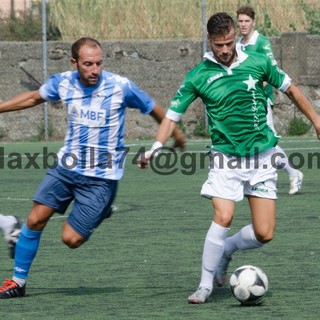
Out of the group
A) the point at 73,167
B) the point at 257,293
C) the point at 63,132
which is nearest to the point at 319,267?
the point at 257,293

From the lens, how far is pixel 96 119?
24.2 ft

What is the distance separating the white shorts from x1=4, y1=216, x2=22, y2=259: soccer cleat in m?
1.33

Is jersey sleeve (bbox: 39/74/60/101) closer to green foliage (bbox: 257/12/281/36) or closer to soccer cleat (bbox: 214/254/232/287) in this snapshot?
soccer cleat (bbox: 214/254/232/287)

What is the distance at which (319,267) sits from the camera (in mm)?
8086

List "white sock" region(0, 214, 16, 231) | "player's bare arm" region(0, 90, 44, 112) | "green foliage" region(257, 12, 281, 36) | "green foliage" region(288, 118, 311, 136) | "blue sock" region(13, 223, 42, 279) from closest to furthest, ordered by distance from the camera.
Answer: "blue sock" region(13, 223, 42, 279), "player's bare arm" region(0, 90, 44, 112), "white sock" region(0, 214, 16, 231), "green foliage" region(288, 118, 311, 136), "green foliage" region(257, 12, 281, 36)

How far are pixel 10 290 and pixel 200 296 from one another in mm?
1207

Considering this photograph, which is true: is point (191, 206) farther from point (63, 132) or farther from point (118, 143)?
point (63, 132)

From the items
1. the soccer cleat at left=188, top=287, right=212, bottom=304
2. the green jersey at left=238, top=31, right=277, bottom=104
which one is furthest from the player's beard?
the green jersey at left=238, top=31, right=277, bottom=104

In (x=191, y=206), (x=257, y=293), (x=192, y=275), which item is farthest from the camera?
(x=191, y=206)

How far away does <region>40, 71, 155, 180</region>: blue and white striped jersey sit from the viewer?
7.37m

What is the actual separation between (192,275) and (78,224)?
1.01 m

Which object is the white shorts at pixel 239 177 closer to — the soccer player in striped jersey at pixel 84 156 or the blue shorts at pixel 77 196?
the soccer player in striped jersey at pixel 84 156

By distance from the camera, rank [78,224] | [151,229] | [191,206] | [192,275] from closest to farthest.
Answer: [78,224], [192,275], [151,229], [191,206]

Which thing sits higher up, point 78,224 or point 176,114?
point 176,114
